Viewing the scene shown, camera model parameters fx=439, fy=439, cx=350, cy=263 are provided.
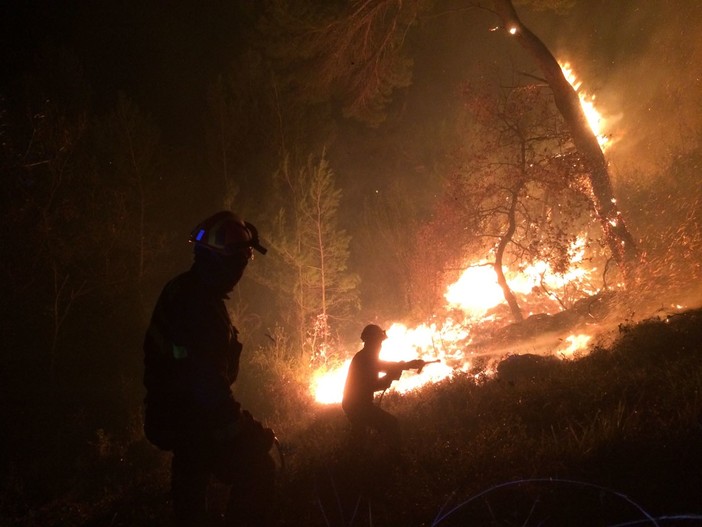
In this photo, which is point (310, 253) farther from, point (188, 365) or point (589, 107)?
point (589, 107)

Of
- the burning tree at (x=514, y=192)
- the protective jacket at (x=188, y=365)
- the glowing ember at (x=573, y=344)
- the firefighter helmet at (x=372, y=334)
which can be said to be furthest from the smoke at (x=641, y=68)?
the protective jacket at (x=188, y=365)

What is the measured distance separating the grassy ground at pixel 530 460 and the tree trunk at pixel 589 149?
476 centimetres

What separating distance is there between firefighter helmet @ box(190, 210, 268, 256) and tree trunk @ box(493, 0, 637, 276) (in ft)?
36.0

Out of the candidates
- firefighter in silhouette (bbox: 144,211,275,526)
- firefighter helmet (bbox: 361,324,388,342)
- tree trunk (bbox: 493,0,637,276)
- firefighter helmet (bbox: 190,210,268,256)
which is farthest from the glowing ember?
firefighter helmet (bbox: 190,210,268,256)

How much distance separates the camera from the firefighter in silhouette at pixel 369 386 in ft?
17.5

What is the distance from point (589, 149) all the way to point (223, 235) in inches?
455

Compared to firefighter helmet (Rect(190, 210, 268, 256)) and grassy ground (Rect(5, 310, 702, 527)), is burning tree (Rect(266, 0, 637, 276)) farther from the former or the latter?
firefighter helmet (Rect(190, 210, 268, 256))

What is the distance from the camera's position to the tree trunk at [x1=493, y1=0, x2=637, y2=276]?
11.4 m

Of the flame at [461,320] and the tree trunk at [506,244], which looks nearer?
the tree trunk at [506,244]

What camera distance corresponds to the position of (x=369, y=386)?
538cm

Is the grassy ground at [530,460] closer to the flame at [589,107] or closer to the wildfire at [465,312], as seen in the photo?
the wildfire at [465,312]

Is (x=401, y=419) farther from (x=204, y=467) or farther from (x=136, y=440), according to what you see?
(x=136, y=440)

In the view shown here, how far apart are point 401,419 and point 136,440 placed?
6.97m

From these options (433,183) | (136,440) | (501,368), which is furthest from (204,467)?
(433,183)
